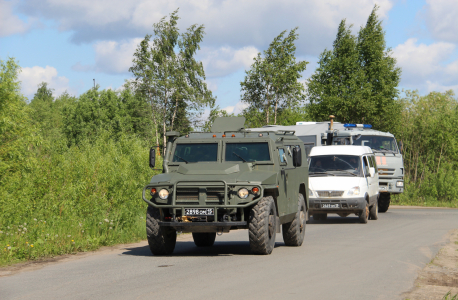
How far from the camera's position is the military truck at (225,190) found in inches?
408

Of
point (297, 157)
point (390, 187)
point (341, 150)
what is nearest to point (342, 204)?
point (341, 150)

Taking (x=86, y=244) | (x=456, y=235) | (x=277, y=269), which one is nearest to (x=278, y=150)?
(x=277, y=269)

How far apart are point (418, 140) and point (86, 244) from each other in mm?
31063

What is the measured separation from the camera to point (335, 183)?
1864cm

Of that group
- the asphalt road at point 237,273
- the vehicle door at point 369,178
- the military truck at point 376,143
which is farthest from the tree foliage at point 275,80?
the asphalt road at point 237,273

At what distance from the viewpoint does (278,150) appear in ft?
39.7

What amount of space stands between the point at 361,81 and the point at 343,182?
77.5 ft

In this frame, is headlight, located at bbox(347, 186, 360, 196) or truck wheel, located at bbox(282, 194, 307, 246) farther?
headlight, located at bbox(347, 186, 360, 196)

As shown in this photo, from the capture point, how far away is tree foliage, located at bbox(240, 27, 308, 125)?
40.8 m

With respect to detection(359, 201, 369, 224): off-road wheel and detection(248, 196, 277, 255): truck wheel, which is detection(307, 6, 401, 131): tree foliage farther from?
detection(248, 196, 277, 255): truck wheel

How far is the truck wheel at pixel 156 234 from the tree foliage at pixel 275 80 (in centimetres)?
3059

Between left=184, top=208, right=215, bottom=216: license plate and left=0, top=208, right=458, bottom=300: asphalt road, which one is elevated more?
left=184, top=208, right=215, bottom=216: license plate

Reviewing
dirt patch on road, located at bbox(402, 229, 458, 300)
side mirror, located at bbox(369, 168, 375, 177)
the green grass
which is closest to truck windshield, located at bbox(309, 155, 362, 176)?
side mirror, located at bbox(369, 168, 375, 177)

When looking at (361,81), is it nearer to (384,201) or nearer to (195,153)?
(384,201)
